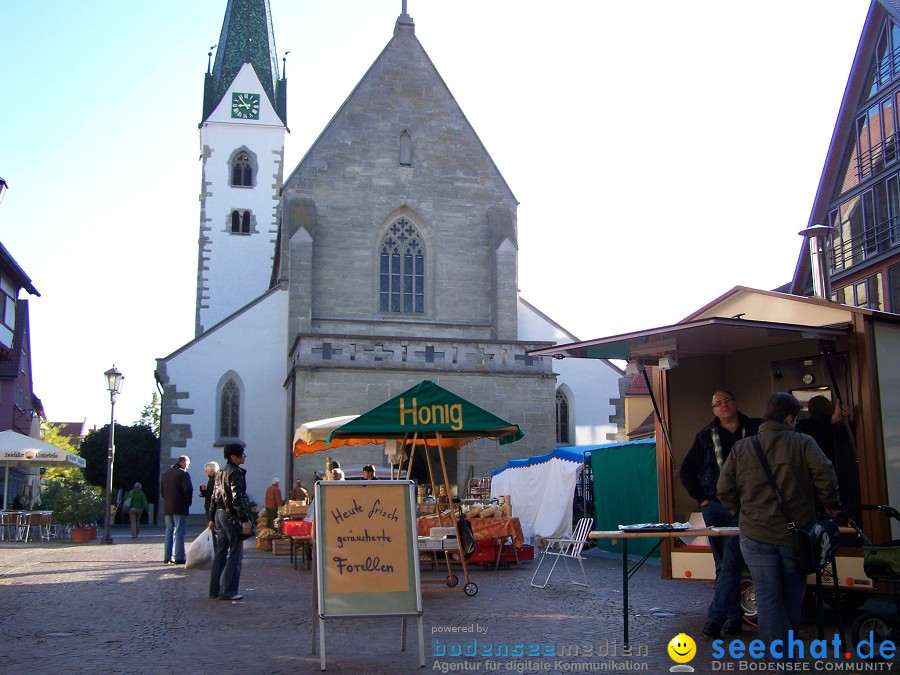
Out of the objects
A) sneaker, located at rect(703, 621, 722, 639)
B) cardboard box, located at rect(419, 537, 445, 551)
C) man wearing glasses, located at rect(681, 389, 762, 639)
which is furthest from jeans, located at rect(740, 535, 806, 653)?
cardboard box, located at rect(419, 537, 445, 551)

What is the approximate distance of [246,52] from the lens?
51.3 metres

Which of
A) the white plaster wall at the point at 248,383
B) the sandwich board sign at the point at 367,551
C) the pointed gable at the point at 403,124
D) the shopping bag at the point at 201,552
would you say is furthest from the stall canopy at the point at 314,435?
the pointed gable at the point at 403,124

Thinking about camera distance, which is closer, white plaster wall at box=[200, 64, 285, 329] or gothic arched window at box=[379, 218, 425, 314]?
gothic arched window at box=[379, 218, 425, 314]

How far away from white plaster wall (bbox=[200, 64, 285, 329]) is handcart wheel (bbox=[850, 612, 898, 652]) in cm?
3831

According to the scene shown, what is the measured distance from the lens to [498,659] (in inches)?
280

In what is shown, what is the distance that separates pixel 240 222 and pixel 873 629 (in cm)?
4122

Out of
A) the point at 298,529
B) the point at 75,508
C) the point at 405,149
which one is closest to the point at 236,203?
the point at 405,149

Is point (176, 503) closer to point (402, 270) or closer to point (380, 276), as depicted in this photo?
point (380, 276)

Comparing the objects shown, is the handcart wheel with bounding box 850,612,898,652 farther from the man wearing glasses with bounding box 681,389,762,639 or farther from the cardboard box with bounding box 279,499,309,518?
the cardboard box with bounding box 279,499,309,518

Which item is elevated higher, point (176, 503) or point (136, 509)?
point (176, 503)

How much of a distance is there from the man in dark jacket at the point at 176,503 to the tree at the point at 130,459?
2303 centimetres

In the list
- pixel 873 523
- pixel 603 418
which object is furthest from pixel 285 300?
pixel 873 523

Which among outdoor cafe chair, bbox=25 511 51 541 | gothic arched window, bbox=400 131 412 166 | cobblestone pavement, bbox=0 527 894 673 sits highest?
gothic arched window, bbox=400 131 412 166

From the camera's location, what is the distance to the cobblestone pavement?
698 cm
